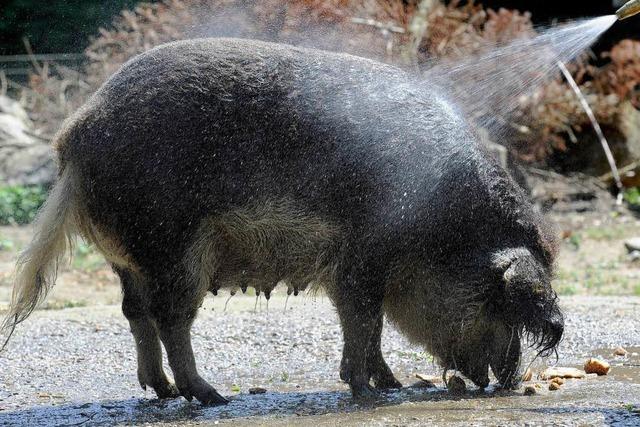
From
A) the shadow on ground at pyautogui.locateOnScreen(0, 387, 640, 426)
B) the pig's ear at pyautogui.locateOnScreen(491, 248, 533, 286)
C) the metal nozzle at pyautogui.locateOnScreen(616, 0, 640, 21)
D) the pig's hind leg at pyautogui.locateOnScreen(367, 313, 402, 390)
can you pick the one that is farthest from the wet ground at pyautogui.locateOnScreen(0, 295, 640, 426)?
the metal nozzle at pyautogui.locateOnScreen(616, 0, 640, 21)

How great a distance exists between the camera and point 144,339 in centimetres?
530

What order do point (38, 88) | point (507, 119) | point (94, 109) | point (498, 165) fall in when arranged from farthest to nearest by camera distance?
1. point (38, 88)
2. point (507, 119)
3. point (498, 165)
4. point (94, 109)

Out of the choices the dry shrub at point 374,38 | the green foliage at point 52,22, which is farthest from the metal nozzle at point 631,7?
the green foliage at point 52,22

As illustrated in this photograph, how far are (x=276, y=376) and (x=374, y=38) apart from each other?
18.1ft

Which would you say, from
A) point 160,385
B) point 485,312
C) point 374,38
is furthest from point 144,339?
point 374,38

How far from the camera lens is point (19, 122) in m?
14.3

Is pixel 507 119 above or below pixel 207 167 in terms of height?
above

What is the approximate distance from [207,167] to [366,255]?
901mm

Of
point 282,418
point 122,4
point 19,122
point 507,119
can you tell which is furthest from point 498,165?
point 19,122

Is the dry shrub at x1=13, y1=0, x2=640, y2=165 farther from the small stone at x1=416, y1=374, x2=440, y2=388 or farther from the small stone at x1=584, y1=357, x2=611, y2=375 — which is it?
the small stone at x1=584, y1=357, x2=611, y2=375

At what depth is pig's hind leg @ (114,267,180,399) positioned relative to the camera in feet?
17.3

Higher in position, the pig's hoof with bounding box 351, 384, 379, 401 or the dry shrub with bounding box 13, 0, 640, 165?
the dry shrub with bounding box 13, 0, 640, 165

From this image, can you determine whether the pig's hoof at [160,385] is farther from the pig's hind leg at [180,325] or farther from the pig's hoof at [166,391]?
the pig's hind leg at [180,325]

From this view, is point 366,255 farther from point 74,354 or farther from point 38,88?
point 38,88
